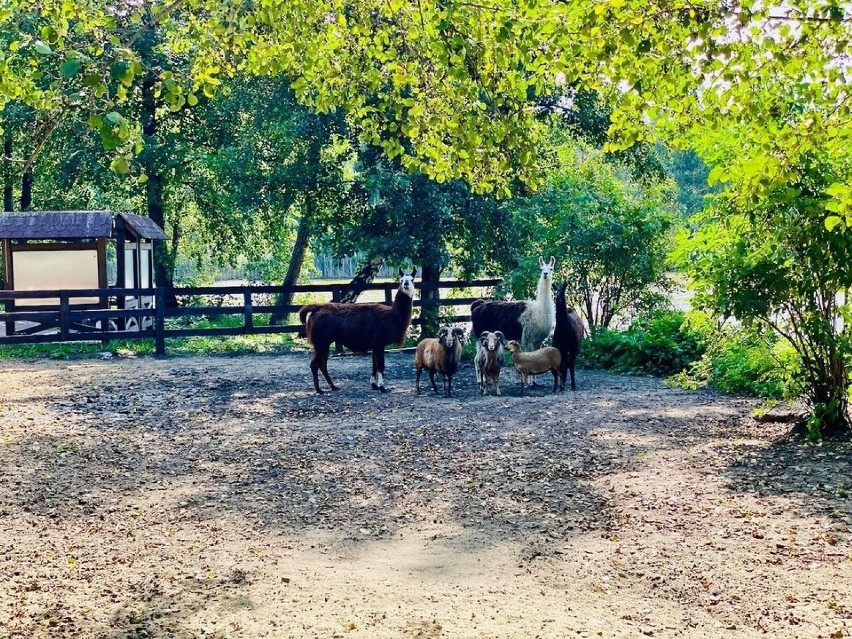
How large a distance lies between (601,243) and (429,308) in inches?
170

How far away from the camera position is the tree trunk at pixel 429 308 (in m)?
18.6

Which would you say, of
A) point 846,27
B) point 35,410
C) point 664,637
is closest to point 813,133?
point 846,27

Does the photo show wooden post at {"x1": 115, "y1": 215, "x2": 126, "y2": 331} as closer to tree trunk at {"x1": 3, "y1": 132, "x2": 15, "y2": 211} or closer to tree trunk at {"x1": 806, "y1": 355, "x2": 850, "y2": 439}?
tree trunk at {"x1": 3, "y1": 132, "x2": 15, "y2": 211}

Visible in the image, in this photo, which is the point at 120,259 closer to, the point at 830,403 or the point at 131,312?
the point at 131,312

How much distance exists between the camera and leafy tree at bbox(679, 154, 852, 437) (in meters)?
7.89

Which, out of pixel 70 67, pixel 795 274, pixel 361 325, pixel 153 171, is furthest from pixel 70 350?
pixel 70 67

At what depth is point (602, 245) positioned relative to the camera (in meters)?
16.1

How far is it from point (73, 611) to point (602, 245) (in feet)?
41.9

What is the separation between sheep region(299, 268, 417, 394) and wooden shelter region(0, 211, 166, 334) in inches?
284

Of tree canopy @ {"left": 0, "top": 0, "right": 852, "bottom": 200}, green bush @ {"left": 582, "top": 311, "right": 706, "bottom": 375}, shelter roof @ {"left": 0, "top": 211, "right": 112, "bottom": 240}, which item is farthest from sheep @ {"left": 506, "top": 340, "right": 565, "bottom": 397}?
shelter roof @ {"left": 0, "top": 211, "right": 112, "bottom": 240}

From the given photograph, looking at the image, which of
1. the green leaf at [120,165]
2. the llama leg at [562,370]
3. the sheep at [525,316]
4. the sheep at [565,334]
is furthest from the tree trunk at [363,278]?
the green leaf at [120,165]

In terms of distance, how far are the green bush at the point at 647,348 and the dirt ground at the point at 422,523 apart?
10.6ft

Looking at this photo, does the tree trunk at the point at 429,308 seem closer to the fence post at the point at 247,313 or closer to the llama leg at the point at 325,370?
the fence post at the point at 247,313

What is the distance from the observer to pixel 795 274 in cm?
827
